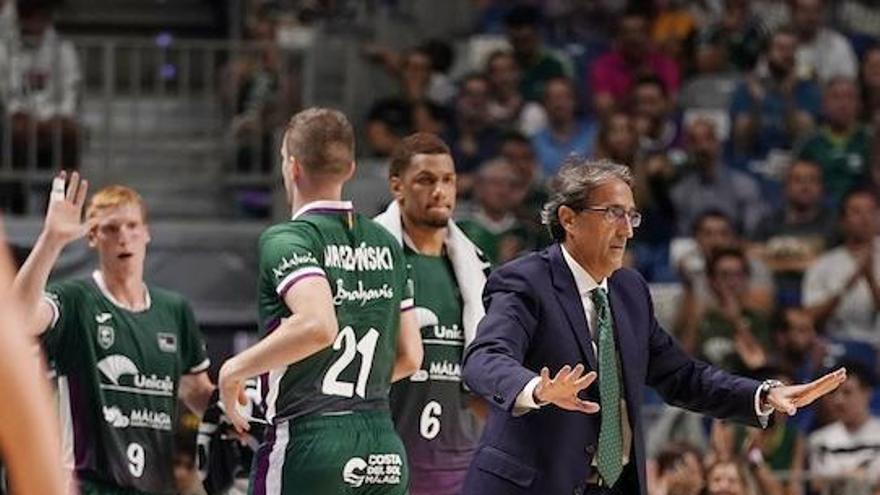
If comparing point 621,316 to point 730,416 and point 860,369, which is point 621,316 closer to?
point 730,416

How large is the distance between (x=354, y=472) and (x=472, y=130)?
7.41 m

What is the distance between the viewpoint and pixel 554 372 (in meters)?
5.86

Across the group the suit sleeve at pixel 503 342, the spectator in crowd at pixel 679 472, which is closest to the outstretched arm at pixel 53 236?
the suit sleeve at pixel 503 342

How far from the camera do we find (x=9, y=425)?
2471 mm

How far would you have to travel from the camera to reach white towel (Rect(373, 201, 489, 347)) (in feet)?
24.0

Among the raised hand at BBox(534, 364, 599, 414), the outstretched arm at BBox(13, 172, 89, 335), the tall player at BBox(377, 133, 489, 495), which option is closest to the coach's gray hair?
the raised hand at BBox(534, 364, 599, 414)

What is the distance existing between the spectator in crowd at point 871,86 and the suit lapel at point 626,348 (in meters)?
8.44

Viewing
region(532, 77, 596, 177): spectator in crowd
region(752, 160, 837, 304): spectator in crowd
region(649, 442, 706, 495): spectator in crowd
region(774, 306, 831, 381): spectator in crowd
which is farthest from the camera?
region(532, 77, 596, 177): spectator in crowd

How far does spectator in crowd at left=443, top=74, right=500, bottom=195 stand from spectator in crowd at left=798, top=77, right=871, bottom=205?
6.89 ft

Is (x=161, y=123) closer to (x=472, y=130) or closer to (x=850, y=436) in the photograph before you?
(x=472, y=130)

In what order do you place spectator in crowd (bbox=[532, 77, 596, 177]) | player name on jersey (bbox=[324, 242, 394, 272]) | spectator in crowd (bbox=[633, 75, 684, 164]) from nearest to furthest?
player name on jersey (bbox=[324, 242, 394, 272]) → spectator in crowd (bbox=[532, 77, 596, 177]) → spectator in crowd (bbox=[633, 75, 684, 164])

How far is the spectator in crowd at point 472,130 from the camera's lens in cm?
1315

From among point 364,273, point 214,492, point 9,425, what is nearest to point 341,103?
point 214,492

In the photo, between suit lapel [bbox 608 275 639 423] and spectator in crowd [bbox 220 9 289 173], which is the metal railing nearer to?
spectator in crowd [bbox 220 9 289 173]
